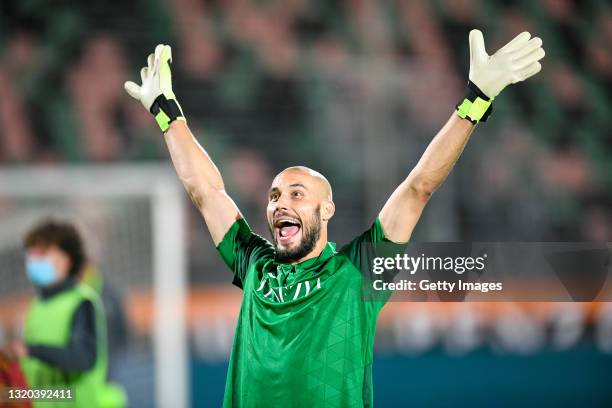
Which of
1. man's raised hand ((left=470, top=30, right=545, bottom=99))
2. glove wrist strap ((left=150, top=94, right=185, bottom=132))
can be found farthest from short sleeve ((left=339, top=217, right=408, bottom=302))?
glove wrist strap ((left=150, top=94, right=185, bottom=132))

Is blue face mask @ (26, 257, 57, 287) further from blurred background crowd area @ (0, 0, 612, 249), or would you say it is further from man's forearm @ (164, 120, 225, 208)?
blurred background crowd area @ (0, 0, 612, 249)

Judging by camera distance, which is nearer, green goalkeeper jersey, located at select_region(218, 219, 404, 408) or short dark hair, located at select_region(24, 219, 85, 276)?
green goalkeeper jersey, located at select_region(218, 219, 404, 408)

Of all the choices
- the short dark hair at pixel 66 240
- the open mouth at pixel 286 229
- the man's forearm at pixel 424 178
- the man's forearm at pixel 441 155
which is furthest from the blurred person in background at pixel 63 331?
the man's forearm at pixel 441 155

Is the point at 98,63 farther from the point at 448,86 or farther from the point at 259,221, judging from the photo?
the point at 448,86

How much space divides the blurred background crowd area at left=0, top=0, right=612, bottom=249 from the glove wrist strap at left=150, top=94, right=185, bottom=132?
351cm

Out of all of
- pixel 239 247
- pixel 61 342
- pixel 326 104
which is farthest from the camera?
pixel 326 104

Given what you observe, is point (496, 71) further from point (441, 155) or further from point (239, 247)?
point (239, 247)

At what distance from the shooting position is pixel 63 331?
12.1 feet

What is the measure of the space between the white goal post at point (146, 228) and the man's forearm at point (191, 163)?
2.24 meters

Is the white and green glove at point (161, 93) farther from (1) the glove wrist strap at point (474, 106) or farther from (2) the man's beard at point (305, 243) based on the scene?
(1) the glove wrist strap at point (474, 106)

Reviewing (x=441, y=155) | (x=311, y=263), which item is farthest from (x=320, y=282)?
(x=441, y=155)

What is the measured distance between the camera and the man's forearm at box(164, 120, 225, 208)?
9.36 feet

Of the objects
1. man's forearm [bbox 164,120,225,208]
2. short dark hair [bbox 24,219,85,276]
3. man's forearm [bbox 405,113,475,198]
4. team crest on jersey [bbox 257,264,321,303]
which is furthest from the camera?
short dark hair [bbox 24,219,85,276]

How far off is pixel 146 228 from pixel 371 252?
2.85 metres
